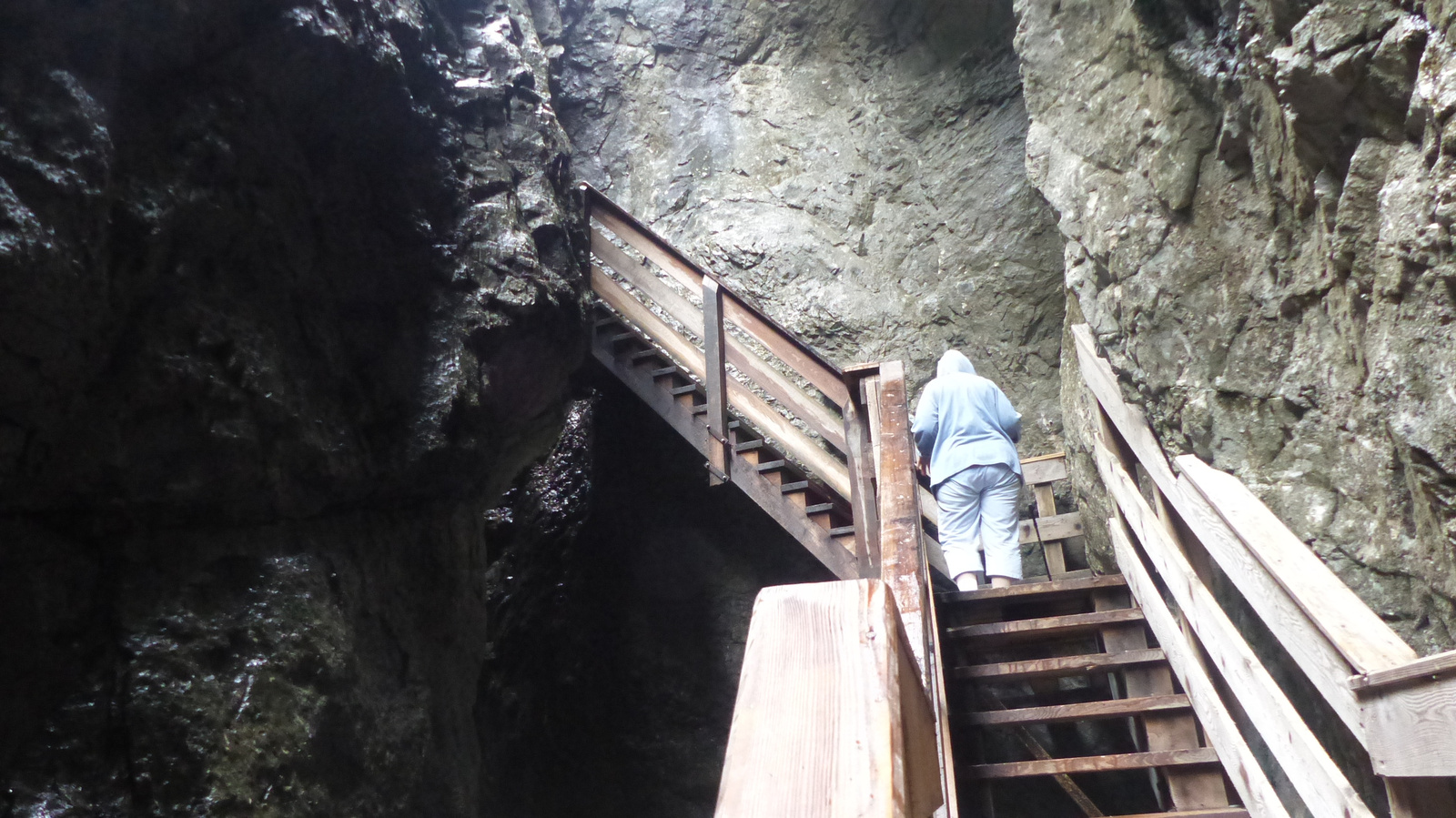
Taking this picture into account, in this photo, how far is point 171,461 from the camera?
7.57 feet

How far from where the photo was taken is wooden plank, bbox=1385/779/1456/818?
1543 millimetres

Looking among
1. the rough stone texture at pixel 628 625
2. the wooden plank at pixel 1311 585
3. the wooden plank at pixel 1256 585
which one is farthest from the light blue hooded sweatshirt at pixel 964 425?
the wooden plank at pixel 1311 585

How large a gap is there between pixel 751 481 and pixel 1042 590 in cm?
168

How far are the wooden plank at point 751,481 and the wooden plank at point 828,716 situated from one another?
349cm

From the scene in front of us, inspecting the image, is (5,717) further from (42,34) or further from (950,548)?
(950,548)

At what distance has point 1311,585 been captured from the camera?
183 centimetres

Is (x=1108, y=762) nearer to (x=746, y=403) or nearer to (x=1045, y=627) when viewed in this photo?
(x=1045, y=627)

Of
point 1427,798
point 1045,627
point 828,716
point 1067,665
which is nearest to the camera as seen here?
point 828,716

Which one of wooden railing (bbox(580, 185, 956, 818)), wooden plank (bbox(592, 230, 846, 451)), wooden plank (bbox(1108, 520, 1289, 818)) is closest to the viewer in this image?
wooden plank (bbox(1108, 520, 1289, 818))

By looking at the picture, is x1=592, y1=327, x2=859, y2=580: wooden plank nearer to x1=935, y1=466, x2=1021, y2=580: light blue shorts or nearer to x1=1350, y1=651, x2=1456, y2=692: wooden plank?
x1=935, y1=466, x2=1021, y2=580: light blue shorts

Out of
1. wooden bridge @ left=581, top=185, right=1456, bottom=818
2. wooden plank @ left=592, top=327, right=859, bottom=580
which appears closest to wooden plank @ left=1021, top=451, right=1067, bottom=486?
wooden bridge @ left=581, top=185, right=1456, bottom=818

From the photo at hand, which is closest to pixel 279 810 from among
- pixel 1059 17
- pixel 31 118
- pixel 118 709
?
pixel 118 709

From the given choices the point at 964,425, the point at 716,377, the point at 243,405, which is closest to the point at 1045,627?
the point at 964,425

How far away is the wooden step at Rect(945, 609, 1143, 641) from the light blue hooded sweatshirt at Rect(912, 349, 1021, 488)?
1.03 metres
